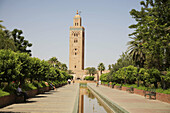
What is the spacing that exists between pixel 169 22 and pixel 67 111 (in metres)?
12.7

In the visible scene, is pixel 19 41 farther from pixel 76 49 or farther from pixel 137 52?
pixel 76 49

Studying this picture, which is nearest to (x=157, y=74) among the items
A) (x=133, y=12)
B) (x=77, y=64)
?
(x=133, y=12)

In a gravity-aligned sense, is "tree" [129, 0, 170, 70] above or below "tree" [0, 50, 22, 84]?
above

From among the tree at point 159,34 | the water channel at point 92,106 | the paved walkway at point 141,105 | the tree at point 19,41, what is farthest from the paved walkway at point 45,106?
the tree at point 19,41

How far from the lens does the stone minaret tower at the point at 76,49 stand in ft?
375

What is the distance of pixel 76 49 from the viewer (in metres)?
116

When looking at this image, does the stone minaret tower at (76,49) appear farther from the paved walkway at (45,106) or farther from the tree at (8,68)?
the tree at (8,68)

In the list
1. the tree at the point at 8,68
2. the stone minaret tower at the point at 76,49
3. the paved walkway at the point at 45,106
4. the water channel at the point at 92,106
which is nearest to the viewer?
the paved walkway at the point at 45,106

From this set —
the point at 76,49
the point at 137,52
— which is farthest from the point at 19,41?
the point at 76,49

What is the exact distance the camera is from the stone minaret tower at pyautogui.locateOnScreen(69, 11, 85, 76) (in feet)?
375

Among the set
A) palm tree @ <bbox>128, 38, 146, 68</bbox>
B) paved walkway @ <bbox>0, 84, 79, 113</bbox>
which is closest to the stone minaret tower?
palm tree @ <bbox>128, 38, 146, 68</bbox>

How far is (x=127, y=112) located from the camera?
10625 millimetres

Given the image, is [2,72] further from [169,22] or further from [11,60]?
[169,22]

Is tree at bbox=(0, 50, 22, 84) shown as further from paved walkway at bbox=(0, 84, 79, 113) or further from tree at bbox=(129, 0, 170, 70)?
tree at bbox=(129, 0, 170, 70)
